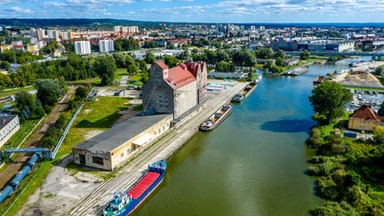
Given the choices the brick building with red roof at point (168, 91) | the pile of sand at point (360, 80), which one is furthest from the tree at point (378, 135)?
the pile of sand at point (360, 80)

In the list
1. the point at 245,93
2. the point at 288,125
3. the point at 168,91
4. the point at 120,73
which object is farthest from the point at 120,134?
the point at 120,73

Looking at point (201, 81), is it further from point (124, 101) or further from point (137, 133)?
point (137, 133)

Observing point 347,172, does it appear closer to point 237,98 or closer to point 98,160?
point 98,160

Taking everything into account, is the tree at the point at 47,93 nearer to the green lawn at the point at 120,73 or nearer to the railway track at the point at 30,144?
the railway track at the point at 30,144

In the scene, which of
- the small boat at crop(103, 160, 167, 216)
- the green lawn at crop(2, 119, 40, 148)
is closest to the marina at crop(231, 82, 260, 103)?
the small boat at crop(103, 160, 167, 216)

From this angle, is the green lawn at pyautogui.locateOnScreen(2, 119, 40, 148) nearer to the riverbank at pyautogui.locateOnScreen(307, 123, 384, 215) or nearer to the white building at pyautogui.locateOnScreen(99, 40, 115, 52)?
the riverbank at pyautogui.locateOnScreen(307, 123, 384, 215)

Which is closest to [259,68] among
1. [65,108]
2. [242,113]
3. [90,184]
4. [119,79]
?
[119,79]

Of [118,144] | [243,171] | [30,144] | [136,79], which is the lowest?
[243,171]
